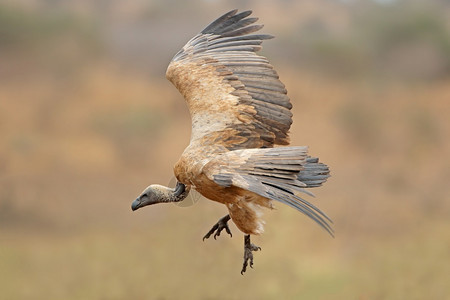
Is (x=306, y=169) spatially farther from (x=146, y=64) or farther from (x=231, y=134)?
(x=146, y=64)

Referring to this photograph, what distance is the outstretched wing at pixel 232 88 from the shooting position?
531 centimetres

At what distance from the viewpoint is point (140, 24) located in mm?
15070

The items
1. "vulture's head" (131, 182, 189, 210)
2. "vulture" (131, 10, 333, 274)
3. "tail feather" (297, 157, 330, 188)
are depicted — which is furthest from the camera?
"vulture's head" (131, 182, 189, 210)

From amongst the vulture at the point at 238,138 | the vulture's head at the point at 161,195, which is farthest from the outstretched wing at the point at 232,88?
the vulture's head at the point at 161,195

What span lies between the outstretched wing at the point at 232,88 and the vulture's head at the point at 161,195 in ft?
1.35

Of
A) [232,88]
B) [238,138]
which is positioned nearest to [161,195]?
[238,138]

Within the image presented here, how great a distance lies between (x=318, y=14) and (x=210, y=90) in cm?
977

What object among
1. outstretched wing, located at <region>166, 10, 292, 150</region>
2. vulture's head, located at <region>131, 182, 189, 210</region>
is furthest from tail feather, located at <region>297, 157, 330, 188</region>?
vulture's head, located at <region>131, 182, 189, 210</region>

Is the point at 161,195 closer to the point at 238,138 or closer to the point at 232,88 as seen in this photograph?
the point at 238,138

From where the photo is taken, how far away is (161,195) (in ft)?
17.0

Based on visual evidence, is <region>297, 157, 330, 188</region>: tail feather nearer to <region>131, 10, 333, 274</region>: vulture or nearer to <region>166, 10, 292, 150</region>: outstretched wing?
<region>131, 10, 333, 274</region>: vulture

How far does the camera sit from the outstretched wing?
17.4 ft

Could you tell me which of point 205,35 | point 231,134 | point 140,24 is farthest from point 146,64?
point 231,134

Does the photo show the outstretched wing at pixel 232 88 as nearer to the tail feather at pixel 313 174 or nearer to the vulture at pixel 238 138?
the vulture at pixel 238 138
